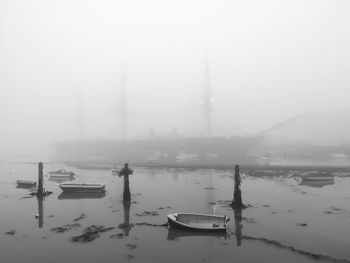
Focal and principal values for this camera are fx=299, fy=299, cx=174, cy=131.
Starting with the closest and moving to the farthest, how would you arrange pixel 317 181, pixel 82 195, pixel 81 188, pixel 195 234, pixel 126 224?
pixel 195 234, pixel 126 224, pixel 82 195, pixel 81 188, pixel 317 181

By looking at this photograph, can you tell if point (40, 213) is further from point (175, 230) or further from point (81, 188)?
point (175, 230)

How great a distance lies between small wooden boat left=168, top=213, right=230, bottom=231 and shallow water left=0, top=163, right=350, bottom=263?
41 cm

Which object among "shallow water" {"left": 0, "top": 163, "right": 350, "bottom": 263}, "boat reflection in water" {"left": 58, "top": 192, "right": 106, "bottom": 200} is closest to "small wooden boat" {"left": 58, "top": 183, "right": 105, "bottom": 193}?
"boat reflection in water" {"left": 58, "top": 192, "right": 106, "bottom": 200}

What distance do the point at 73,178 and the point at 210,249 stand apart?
101 feet

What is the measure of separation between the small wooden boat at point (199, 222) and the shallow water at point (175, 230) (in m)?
0.41

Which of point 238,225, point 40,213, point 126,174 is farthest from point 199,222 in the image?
point 40,213

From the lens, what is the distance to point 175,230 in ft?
53.8

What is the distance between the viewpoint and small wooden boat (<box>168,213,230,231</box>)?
15.6 metres

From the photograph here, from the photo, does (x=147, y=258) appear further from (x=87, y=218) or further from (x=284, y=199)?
(x=284, y=199)

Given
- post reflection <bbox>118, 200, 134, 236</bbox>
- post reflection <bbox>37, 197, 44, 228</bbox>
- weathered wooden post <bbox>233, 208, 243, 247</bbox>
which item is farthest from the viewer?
post reflection <bbox>37, 197, 44, 228</bbox>

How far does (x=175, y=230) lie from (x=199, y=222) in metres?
1.46

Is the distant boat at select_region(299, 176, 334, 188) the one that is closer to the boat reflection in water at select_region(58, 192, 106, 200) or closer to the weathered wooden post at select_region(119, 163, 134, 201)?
the weathered wooden post at select_region(119, 163, 134, 201)

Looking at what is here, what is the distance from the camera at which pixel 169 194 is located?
90.6ft

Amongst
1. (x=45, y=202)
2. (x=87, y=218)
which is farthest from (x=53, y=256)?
(x=45, y=202)
